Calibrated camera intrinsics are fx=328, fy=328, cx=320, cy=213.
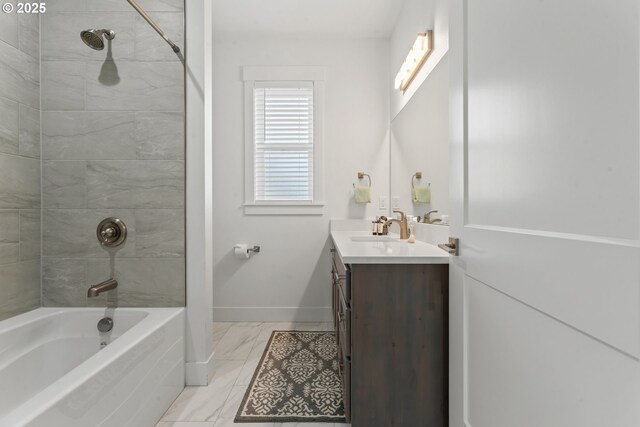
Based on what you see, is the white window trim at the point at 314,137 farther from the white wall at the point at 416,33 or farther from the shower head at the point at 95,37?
the shower head at the point at 95,37

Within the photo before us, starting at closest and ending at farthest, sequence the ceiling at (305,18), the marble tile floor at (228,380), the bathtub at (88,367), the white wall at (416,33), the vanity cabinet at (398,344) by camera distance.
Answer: the bathtub at (88,367) → the vanity cabinet at (398,344) → the marble tile floor at (228,380) → the white wall at (416,33) → the ceiling at (305,18)

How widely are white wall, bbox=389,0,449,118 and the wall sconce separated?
1.4 inches

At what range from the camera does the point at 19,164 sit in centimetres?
171

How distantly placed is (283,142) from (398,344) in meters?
2.11

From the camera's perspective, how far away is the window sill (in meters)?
2.98

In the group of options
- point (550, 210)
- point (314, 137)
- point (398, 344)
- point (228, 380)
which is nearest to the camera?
point (550, 210)

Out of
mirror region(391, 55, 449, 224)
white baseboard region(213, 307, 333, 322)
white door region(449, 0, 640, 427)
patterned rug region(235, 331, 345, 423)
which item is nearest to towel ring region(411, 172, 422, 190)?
mirror region(391, 55, 449, 224)

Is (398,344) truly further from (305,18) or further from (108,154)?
(305,18)

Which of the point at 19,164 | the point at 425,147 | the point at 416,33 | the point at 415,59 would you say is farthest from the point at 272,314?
the point at 416,33

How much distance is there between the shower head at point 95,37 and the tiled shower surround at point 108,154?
0.23 ft

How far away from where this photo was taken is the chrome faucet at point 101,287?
1659 mm

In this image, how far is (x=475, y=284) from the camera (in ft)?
3.54

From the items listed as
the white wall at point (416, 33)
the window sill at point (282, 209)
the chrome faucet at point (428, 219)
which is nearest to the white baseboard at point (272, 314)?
the window sill at point (282, 209)

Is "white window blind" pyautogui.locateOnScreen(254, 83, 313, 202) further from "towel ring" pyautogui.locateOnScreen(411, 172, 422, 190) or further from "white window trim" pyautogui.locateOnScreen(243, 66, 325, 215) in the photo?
"towel ring" pyautogui.locateOnScreen(411, 172, 422, 190)
